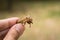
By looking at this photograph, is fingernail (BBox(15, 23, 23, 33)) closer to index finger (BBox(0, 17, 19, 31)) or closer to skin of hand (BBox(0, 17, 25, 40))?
skin of hand (BBox(0, 17, 25, 40))

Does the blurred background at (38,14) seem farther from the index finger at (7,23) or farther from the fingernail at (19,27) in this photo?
the fingernail at (19,27)

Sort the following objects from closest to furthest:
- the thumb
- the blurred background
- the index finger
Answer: the thumb → the index finger → the blurred background

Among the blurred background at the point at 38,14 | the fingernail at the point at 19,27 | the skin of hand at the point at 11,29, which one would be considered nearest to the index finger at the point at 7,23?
the skin of hand at the point at 11,29

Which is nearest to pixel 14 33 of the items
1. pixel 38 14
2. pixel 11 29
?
pixel 11 29

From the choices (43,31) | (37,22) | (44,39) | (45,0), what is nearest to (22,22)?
(44,39)

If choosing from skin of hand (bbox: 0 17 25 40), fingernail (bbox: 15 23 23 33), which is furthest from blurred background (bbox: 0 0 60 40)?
fingernail (bbox: 15 23 23 33)

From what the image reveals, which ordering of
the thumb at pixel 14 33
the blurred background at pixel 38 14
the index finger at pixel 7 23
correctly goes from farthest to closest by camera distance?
the blurred background at pixel 38 14
the index finger at pixel 7 23
the thumb at pixel 14 33

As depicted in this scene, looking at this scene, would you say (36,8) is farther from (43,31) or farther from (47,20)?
(43,31)

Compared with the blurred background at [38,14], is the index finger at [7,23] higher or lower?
higher
